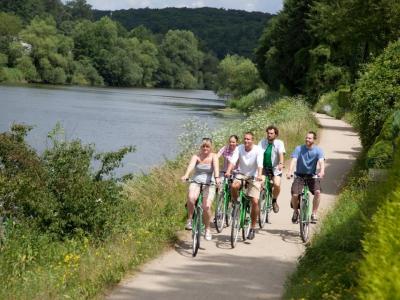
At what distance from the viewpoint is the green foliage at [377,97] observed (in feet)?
53.3

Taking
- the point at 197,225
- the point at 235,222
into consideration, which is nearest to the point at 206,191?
the point at 197,225

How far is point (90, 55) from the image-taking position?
425 feet

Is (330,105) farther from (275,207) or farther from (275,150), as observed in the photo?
(275,150)

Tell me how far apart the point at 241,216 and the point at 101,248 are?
2201mm

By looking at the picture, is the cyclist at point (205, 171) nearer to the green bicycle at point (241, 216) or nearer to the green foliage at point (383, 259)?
the green bicycle at point (241, 216)

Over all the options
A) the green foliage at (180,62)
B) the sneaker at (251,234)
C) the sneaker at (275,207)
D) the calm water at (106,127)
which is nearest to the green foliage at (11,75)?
the calm water at (106,127)

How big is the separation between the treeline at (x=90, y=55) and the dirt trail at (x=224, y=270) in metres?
88.4

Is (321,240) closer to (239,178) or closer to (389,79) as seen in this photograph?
(239,178)

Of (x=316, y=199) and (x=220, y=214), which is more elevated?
(x=316, y=199)

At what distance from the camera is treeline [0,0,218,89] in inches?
4131

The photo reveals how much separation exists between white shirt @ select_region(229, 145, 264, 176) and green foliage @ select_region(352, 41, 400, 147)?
5.99 metres

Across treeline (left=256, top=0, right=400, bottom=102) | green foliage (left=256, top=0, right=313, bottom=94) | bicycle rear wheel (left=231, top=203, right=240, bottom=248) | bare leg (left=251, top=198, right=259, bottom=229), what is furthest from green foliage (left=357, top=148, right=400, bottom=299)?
green foliage (left=256, top=0, right=313, bottom=94)

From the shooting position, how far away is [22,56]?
102m

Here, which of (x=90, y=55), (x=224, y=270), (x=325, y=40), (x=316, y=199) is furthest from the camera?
(x=90, y=55)
